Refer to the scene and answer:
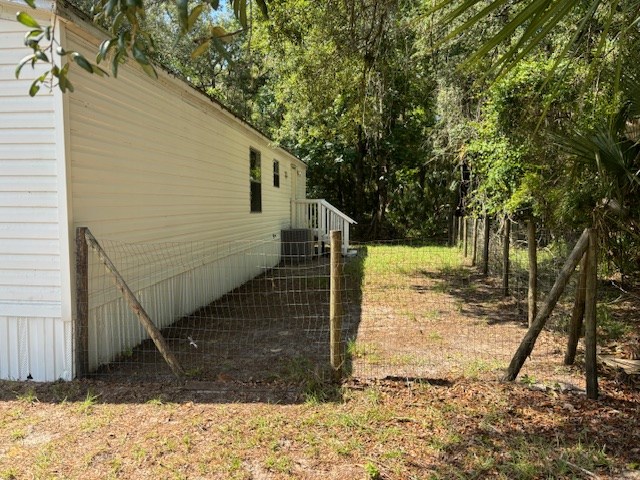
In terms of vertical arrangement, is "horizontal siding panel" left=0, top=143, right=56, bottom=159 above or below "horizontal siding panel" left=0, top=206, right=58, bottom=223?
above

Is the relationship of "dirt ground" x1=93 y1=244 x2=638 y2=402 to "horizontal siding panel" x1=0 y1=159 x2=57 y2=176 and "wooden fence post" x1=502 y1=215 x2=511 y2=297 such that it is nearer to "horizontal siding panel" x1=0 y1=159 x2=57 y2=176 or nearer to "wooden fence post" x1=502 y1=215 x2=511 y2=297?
"wooden fence post" x1=502 y1=215 x2=511 y2=297

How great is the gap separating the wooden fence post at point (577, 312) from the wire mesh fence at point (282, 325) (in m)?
0.14

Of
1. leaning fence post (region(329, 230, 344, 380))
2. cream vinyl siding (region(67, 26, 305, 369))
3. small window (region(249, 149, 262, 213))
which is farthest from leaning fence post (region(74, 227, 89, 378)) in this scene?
small window (region(249, 149, 262, 213))

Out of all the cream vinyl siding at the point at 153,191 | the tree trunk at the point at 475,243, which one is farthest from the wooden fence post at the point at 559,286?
the tree trunk at the point at 475,243

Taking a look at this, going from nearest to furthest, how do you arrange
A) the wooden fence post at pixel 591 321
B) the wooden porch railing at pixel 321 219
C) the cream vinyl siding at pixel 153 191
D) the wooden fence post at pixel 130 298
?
the wooden fence post at pixel 591 321 < the wooden fence post at pixel 130 298 < the cream vinyl siding at pixel 153 191 < the wooden porch railing at pixel 321 219

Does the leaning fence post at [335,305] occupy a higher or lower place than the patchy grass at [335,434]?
higher

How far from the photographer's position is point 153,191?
19.3ft

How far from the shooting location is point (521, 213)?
7.69m

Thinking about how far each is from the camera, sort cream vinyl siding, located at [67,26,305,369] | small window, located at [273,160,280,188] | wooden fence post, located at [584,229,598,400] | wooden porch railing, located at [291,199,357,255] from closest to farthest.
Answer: wooden fence post, located at [584,229,598,400], cream vinyl siding, located at [67,26,305,369], small window, located at [273,160,280,188], wooden porch railing, located at [291,199,357,255]

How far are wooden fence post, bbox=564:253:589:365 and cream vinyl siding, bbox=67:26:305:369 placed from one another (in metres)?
3.73

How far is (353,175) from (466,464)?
67.3 feet

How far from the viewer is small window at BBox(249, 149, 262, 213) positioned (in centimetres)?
1107

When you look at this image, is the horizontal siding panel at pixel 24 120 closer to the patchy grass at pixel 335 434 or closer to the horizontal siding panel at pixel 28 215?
the horizontal siding panel at pixel 28 215

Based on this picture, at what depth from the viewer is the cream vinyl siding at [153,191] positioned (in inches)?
179
